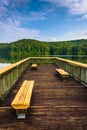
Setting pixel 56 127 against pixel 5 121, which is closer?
pixel 56 127

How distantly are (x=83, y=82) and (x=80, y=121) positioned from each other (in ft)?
14.4

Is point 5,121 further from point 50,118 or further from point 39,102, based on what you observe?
point 39,102

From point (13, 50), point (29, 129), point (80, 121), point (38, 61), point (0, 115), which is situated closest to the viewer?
point (29, 129)

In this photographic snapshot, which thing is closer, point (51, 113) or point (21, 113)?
point (21, 113)

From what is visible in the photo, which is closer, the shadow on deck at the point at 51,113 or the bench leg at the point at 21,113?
the shadow on deck at the point at 51,113

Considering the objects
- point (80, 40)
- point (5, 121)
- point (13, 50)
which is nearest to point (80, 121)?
point (5, 121)

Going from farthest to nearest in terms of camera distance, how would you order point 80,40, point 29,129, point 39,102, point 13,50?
1. point 80,40
2. point 13,50
3. point 39,102
4. point 29,129

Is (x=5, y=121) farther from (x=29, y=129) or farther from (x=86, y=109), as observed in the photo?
(x=86, y=109)

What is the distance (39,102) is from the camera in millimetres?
Result: 5941

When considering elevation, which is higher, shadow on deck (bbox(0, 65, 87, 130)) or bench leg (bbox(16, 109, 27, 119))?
bench leg (bbox(16, 109, 27, 119))

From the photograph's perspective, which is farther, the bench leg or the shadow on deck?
the bench leg

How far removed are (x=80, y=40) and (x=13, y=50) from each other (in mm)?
55713

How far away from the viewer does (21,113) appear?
4.68 meters

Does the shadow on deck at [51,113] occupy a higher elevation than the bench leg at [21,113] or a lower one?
lower
